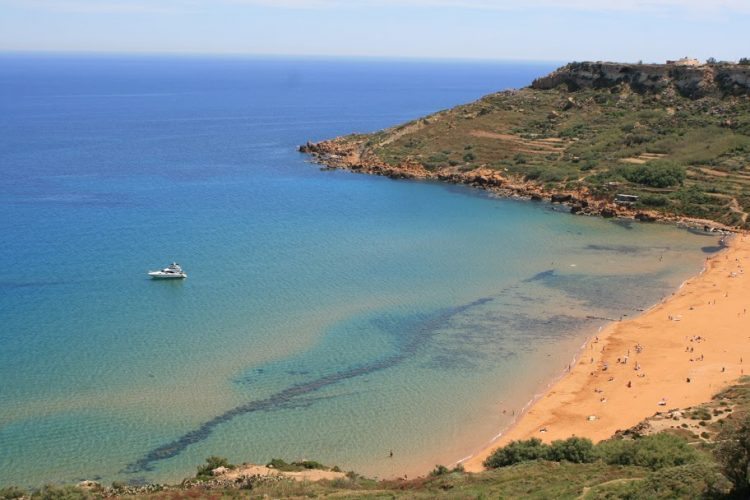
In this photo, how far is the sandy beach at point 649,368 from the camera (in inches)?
1399

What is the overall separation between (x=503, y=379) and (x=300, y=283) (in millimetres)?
19134

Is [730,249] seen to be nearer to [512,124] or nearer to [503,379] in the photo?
[503,379]

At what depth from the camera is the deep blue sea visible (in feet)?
111

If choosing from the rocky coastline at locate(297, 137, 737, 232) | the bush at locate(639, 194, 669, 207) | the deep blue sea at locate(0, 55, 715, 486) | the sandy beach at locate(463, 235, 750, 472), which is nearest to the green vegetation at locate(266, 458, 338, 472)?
the deep blue sea at locate(0, 55, 715, 486)

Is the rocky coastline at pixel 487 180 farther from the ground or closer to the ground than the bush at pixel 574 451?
farther from the ground

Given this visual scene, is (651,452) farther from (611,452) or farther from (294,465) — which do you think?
(294,465)

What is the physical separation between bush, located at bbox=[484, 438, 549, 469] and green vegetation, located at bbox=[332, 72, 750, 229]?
51.8 m

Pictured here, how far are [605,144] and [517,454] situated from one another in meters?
74.8

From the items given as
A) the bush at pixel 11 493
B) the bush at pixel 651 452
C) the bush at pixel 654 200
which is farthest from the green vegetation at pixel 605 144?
the bush at pixel 11 493

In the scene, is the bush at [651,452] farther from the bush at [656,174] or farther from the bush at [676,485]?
the bush at [656,174]

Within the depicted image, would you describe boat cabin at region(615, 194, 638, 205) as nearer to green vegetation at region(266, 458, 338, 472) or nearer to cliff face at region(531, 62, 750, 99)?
cliff face at region(531, 62, 750, 99)

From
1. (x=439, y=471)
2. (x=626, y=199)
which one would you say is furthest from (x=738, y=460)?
(x=626, y=199)

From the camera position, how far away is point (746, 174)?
82.1m

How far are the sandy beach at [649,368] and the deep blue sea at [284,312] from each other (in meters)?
1.46
